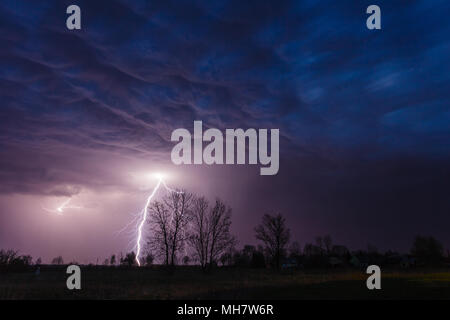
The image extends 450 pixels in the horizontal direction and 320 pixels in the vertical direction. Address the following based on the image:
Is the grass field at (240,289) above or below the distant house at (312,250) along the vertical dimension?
above

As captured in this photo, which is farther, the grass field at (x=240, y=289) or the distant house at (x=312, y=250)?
the distant house at (x=312, y=250)

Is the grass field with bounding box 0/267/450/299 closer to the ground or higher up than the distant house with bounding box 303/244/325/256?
higher up

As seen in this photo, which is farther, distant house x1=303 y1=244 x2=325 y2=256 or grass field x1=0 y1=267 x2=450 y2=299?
distant house x1=303 y1=244 x2=325 y2=256

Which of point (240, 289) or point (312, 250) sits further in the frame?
point (312, 250)

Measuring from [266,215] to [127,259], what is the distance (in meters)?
50.9
